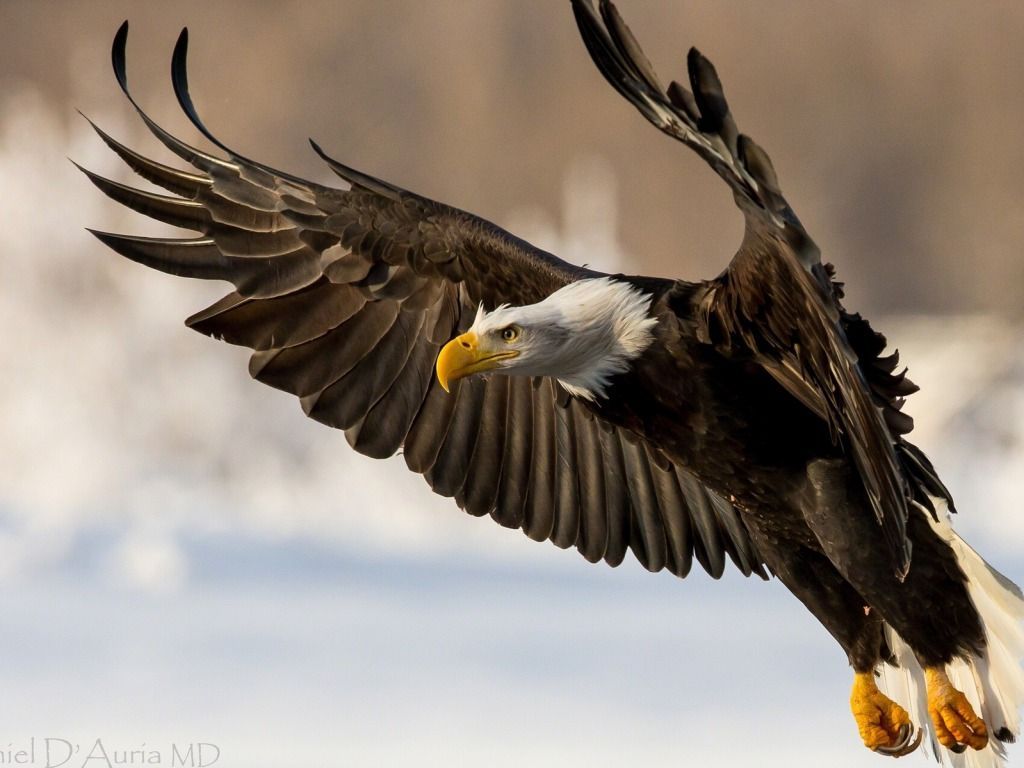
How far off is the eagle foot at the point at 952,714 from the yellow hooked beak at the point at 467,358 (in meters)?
1.48

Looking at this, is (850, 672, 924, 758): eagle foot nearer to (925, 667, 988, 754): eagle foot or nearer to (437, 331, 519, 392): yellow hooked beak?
(925, 667, 988, 754): eagle foot

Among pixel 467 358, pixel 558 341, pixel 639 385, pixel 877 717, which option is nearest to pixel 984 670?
pixel 877 717

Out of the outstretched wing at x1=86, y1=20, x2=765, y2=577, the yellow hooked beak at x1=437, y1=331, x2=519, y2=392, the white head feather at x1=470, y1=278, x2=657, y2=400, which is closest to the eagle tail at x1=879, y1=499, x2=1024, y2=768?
the outstretched wing at x1=86, y1=20, x2=765, y2=577

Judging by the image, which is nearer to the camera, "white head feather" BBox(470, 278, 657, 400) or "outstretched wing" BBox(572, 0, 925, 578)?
"outstretched wing" BBox(572, 0, 925, 578)

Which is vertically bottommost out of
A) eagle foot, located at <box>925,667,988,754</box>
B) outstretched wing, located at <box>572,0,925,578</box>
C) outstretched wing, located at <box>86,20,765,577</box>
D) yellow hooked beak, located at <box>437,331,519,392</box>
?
eagle foot, located at <box>925,667,988,754</box>

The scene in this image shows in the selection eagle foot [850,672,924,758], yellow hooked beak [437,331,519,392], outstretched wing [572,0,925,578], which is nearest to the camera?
outstretched wing [572,0,925,578]

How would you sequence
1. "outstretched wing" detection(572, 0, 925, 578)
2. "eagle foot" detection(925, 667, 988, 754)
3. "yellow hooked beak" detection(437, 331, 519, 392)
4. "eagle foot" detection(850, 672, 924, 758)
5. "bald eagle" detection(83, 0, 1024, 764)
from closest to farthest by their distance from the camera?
"outstretched wing" detection(572, 0, 925, 578) < "bald eagle" detection(83, 0, 1024, 764) < "yellow hooked beak" detection(437, 331, 519, 392) < "eagle foot" detection(925, 667, 988, 754) < "eagle foot" detection(850, 672, 924, 758)

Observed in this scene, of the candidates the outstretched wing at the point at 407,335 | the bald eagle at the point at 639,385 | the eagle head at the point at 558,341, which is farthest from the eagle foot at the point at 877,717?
the eagle head at the point at 558,341

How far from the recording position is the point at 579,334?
4.27 m

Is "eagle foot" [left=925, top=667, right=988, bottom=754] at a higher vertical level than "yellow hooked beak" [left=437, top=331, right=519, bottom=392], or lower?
lower

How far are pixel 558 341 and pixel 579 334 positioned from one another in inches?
2.3

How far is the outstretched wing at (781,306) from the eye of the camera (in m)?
3.20

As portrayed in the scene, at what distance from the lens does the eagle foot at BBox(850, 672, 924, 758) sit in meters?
4.82

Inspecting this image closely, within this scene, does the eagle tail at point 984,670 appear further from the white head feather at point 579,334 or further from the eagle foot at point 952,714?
the white head feather at point 579,334
